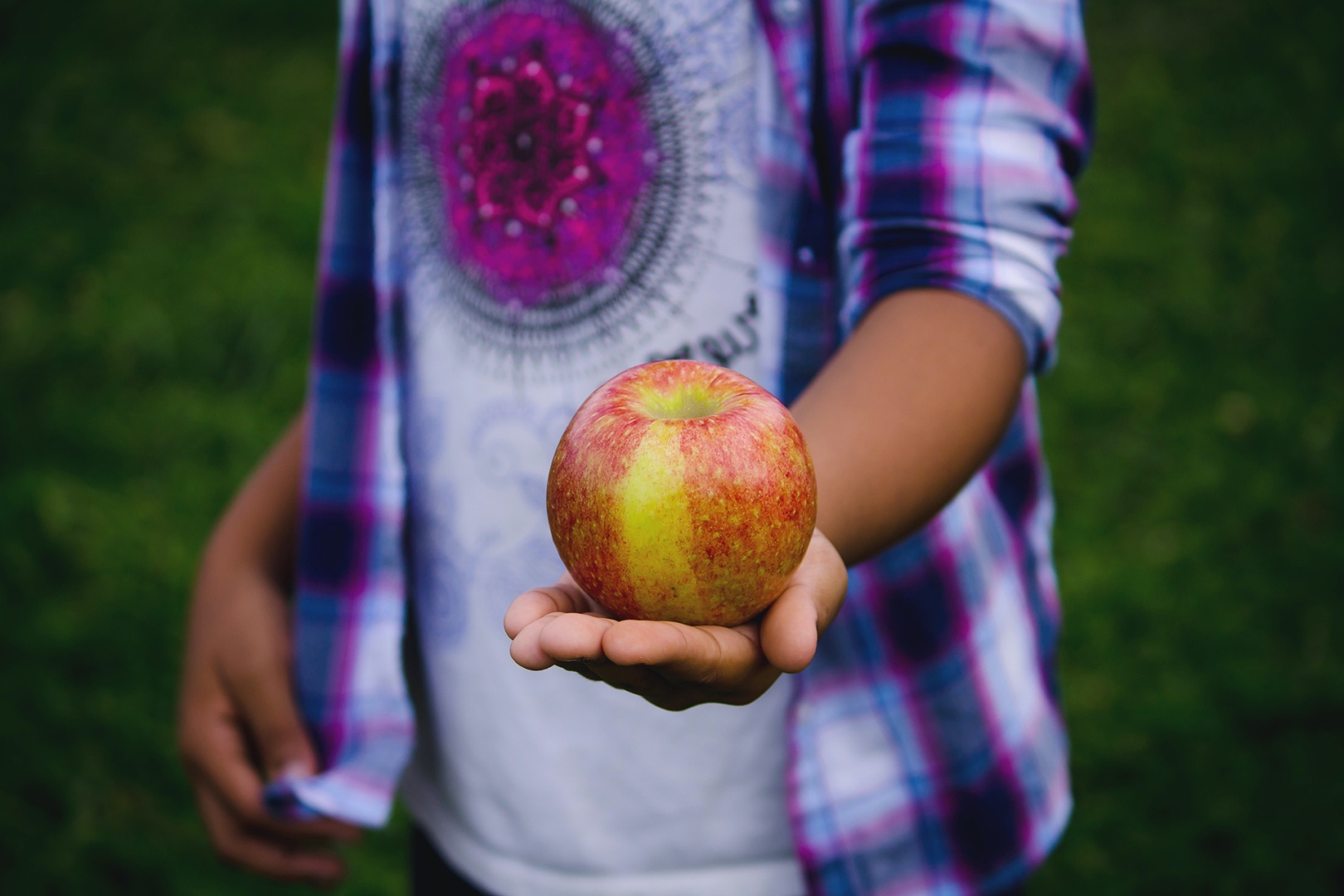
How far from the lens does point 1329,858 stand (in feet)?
7.95

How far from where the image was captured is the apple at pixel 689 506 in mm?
1024

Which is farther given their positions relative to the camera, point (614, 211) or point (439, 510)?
point (439, 510)

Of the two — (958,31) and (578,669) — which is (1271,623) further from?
(578,669)

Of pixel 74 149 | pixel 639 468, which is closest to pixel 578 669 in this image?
pixel 639 468

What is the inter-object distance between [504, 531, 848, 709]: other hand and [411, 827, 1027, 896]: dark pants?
77 cm

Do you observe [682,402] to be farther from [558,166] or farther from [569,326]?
[558,166]

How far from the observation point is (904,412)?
1.08 meters

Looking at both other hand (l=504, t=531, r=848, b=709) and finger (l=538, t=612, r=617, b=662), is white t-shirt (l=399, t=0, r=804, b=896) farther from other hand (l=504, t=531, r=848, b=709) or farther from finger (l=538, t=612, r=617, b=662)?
finger (l=538, t=612, r=617, b=662)

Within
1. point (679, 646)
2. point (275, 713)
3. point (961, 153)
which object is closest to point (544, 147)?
point (961, 153)

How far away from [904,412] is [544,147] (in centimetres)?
62

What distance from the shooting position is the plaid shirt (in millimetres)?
1123

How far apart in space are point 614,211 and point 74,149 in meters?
5.24

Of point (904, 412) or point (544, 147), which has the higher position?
point (544, 147)

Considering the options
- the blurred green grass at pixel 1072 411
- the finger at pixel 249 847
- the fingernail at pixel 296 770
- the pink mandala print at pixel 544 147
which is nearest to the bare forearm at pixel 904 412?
the pink mandala print at pixel 544 147
